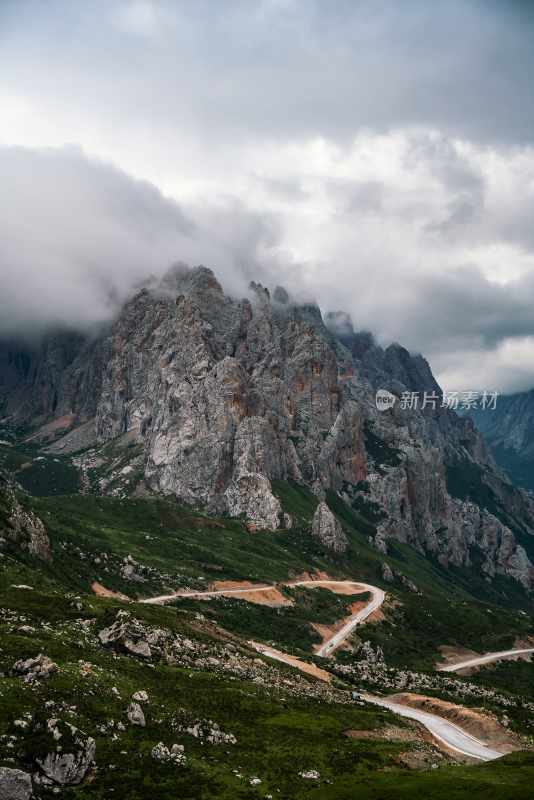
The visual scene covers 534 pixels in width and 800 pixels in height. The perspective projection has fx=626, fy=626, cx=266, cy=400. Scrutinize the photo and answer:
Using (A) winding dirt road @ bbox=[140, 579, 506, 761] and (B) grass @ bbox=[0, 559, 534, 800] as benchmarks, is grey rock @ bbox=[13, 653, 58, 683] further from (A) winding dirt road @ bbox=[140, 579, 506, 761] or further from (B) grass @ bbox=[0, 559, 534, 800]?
(A) winding dirt road @ bbox=[140, 579, 506, 761]

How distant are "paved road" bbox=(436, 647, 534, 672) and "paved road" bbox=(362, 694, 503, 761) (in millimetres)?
65412

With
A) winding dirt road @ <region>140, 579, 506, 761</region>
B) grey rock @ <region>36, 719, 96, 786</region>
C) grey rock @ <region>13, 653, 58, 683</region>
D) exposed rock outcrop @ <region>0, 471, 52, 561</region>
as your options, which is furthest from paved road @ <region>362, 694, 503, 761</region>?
exposed rock outcrop @ <region>0, 471, 52, 561</region>

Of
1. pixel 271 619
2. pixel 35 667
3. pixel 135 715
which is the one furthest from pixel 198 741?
pixel 271 619

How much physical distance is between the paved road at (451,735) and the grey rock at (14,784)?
65601 mm

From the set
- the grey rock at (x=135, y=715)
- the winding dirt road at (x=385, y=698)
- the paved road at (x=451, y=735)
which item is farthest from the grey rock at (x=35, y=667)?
the paved road at (x=451, y=735)

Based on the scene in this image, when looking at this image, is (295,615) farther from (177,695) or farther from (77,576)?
(177,695)

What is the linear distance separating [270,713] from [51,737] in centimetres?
3230

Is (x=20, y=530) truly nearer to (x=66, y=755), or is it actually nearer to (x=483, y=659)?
(x=66, y=755)

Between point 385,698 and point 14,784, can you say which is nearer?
point 14,784

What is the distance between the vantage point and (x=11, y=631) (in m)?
63.7

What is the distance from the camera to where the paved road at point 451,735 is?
86.0 m

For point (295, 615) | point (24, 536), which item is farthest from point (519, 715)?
point (24, 536)

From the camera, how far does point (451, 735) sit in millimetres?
92188

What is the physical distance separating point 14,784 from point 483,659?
175 metres
